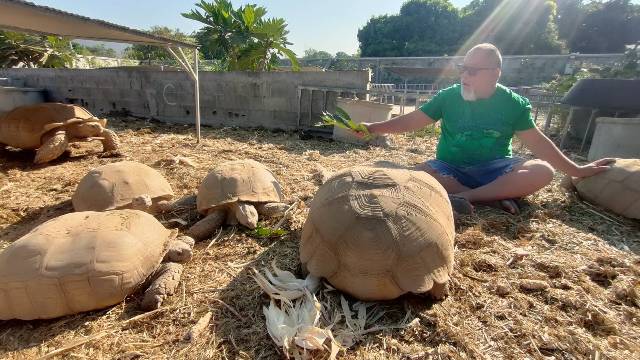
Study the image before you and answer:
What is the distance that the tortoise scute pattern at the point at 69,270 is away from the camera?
178cm

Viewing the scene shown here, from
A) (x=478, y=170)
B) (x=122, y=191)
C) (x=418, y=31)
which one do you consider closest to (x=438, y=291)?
(x=478, y=170)

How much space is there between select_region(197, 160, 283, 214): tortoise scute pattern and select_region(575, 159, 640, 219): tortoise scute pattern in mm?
2981

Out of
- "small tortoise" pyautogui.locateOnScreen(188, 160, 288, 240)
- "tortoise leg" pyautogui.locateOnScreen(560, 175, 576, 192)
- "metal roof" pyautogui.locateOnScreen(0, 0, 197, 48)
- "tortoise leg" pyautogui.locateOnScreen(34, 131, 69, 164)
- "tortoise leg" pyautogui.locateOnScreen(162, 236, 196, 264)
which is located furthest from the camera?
"tortoise leg" pyautogui.locateOnScreen(34, 131, 69, 164)

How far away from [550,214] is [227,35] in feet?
29.8

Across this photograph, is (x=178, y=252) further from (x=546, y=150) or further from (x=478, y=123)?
(x=546, y=150)

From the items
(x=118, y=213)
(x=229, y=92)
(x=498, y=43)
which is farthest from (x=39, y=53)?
(x=498, y=43)

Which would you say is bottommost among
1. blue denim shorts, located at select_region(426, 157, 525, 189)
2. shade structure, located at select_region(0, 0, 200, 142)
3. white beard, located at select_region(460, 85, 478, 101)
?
blue denim shorts, located at select_region(426, 157, 525, 189)

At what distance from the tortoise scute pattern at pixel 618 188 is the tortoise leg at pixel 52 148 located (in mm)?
6402

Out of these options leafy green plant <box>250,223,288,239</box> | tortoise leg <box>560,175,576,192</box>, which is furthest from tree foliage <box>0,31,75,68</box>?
tortoise leg <box>560,175,576,192</box>

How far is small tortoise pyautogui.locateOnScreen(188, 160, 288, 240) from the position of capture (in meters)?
2.77

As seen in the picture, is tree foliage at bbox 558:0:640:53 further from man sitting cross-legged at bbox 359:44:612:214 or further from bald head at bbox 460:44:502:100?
bald head at bbox 460:44:502:100

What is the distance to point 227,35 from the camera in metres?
9.50

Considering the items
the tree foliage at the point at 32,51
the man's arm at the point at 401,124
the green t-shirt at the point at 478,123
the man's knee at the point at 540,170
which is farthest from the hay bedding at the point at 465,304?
the tree foliage at the point at 32,51

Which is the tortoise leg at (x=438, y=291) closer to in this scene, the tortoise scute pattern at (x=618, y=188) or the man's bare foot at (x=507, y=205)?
the man's bare foot at (x=507, y=205)
